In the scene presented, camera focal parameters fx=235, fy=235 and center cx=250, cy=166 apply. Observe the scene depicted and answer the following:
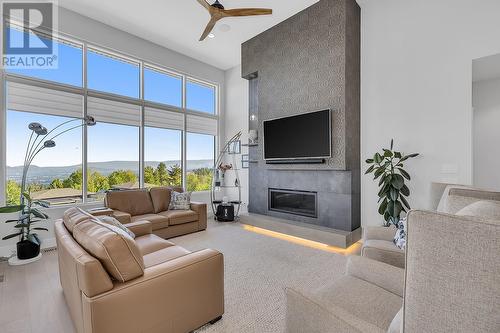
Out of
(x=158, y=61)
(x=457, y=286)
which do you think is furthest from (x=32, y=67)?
(x=457, y=286)

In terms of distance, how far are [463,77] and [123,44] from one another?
18.8 feet

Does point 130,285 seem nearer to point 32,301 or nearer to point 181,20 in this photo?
point 32,301

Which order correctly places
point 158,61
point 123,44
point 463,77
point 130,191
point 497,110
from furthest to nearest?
1. point 158,61
2. point 123,44
3. point 130,191
4. point 497,110
5. point 463,77

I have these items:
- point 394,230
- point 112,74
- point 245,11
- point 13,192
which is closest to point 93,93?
point 112,74

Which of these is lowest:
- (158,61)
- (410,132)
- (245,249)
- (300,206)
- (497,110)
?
(245,249)

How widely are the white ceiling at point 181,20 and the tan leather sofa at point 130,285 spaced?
375 centimetres

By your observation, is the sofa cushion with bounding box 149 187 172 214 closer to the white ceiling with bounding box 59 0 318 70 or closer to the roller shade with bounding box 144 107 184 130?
the roller shade with bounding box 144 107 184 130

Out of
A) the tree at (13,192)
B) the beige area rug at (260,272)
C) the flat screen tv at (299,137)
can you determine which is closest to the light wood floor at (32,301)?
the tree at (13,192)

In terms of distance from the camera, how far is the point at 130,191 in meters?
4.34

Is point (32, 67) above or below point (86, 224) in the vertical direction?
above

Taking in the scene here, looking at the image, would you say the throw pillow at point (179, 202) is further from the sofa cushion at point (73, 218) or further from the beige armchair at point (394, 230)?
the beige armchair at point (394, 230)

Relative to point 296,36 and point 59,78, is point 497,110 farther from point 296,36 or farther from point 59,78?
point 59,78

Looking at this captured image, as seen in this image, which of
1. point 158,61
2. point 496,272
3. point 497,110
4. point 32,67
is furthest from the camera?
point 158,61

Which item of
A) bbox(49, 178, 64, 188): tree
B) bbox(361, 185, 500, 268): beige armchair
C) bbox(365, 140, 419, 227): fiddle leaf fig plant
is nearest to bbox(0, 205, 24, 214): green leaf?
bbox(49, 178, 64, 188): tree
